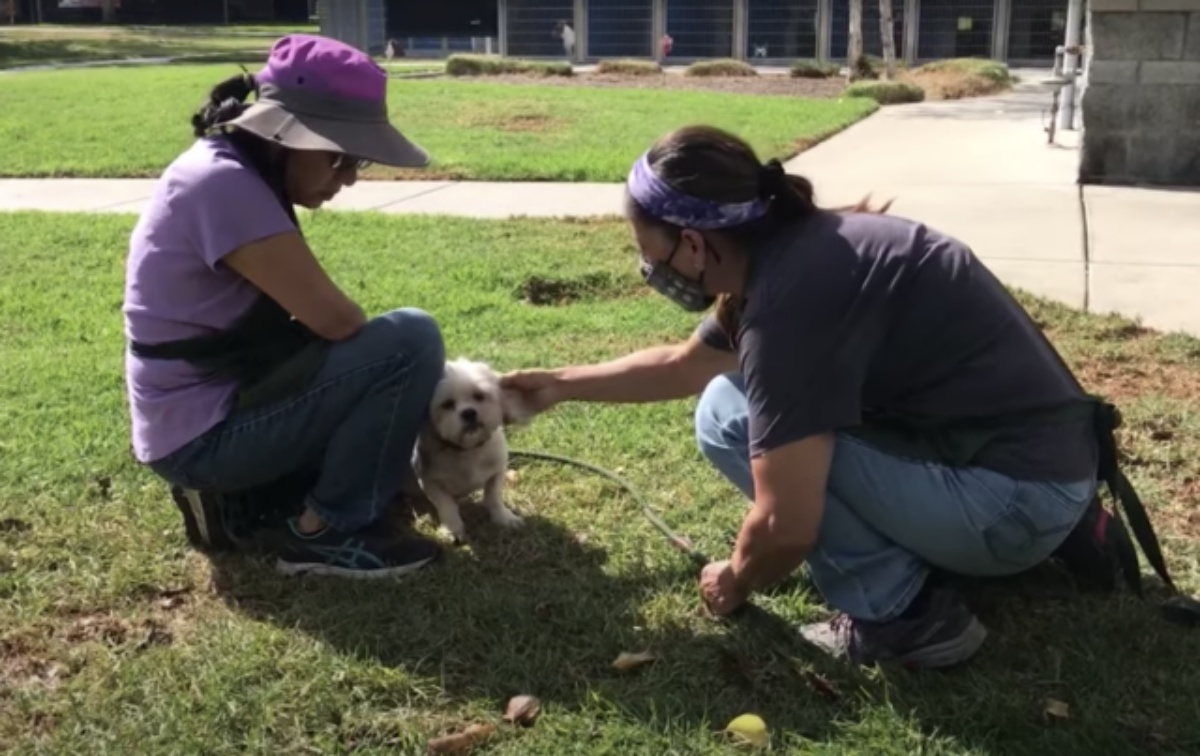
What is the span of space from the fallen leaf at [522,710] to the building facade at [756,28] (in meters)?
26.9

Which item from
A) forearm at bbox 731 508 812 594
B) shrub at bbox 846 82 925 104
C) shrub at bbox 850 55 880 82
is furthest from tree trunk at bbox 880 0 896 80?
forearm at bbox 731 508 812 594

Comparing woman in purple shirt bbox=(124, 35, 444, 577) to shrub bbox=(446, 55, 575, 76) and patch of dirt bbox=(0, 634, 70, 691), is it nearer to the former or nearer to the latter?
patch of dirt bbox=(0, 634, 70, 691)

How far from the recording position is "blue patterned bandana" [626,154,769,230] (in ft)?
8.30

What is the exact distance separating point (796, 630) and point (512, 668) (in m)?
0.65

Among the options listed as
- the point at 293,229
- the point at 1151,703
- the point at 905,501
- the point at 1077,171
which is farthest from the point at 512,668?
the point at 1077,171

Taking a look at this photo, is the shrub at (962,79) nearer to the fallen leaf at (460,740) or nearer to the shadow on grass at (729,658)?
the shadow on grass at (729,658)

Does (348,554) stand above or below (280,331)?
below

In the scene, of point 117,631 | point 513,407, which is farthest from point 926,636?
point 117,631

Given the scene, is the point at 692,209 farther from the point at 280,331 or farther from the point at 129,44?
the point at 129,44

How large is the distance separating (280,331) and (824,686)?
60.6 inches

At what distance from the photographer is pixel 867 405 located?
2756mm

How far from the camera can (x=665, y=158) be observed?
2551 mm

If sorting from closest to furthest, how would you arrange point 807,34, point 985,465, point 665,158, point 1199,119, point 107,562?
1. point 665,158
2. point 985,465
3. point 107,562
4. point 1199,119
5. point 807,34

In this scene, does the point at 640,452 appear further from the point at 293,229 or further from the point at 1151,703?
the point at 1151,703
